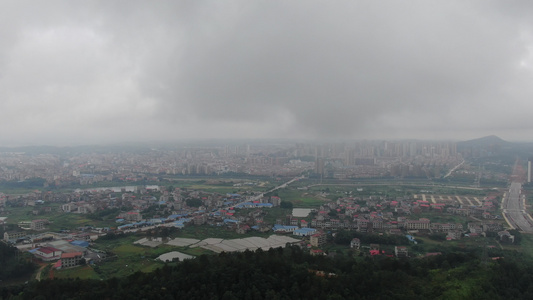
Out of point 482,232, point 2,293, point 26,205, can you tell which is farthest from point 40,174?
point 482,232

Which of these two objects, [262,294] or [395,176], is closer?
[262,294]

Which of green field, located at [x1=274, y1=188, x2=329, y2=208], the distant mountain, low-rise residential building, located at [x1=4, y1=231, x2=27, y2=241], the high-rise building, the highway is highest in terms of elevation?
the distant mountain

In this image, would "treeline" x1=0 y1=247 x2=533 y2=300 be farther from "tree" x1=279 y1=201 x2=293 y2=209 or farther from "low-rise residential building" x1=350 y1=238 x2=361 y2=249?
"tree" x1=279 y1=201 x2=293 y2=209

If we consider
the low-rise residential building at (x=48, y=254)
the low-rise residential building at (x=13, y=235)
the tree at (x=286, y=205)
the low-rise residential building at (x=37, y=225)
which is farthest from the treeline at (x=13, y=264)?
the tree at (x=286, y=205)

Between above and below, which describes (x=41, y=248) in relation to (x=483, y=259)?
below

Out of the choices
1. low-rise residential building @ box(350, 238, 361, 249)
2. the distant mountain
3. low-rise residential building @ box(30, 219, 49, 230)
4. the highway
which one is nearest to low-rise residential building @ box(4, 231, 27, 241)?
low-rise residential building @ box(30, 219, 49, 230)

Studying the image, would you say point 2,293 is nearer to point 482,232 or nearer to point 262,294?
point 262,294

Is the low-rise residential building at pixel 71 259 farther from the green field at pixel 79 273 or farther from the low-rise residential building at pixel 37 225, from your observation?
the low-rise residential building at pixel 37 225

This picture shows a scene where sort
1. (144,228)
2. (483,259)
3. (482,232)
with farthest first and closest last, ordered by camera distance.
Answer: (144,228) → (482,232) → (483,259)
